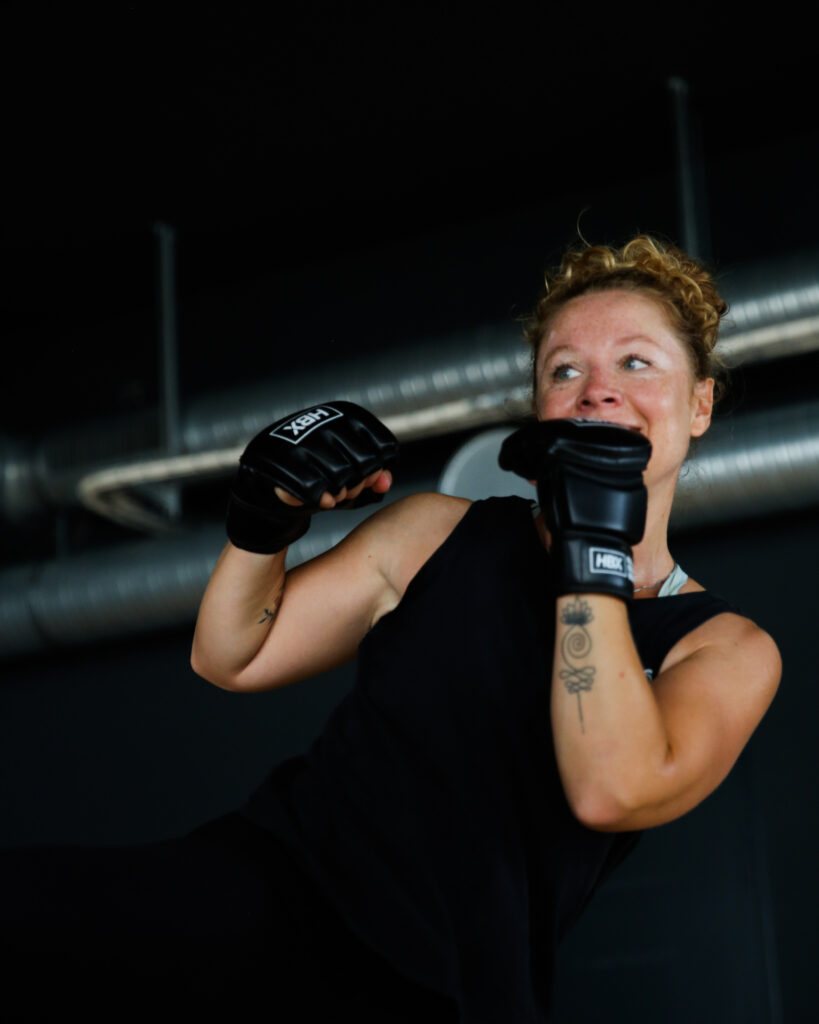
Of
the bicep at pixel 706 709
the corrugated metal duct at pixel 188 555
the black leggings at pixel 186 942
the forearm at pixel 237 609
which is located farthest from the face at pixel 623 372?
the corrugated metal duct at pixel 188 555

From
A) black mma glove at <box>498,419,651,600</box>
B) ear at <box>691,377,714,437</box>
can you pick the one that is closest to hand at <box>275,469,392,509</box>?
black mma glove at <box>498,419,651,600</box>

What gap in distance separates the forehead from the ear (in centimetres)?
9

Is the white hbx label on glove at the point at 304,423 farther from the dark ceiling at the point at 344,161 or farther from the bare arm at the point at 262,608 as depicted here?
the dark ceiling at the point at 344,161

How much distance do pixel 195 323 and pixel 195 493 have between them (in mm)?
621

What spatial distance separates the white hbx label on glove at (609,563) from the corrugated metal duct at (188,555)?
1.38 metres

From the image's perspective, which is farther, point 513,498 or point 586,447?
point 513,498

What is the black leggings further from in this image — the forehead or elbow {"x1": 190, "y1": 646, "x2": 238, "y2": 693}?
the forehead

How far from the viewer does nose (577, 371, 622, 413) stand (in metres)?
1.33

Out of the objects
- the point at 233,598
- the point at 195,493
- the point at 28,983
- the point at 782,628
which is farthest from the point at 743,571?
the point at 28,983

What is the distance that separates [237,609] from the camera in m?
1.35

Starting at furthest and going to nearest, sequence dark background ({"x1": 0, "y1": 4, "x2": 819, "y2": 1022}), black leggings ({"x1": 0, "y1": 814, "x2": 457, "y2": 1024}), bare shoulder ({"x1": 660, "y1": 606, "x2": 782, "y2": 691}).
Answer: dark background ({"x1": 0, "y1": 4, "x2": 819, "y2": 1022}), bare shoulder ({"x1": 660, "y1": 606, "x2": 782, "y2": 691}), black leggings ({"x1": 0, "y1": 814, "x2": 457, "y2": 1024})

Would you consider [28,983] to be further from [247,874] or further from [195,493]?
[195,493]

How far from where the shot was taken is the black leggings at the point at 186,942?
1.04m

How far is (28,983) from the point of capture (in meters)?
1.02
